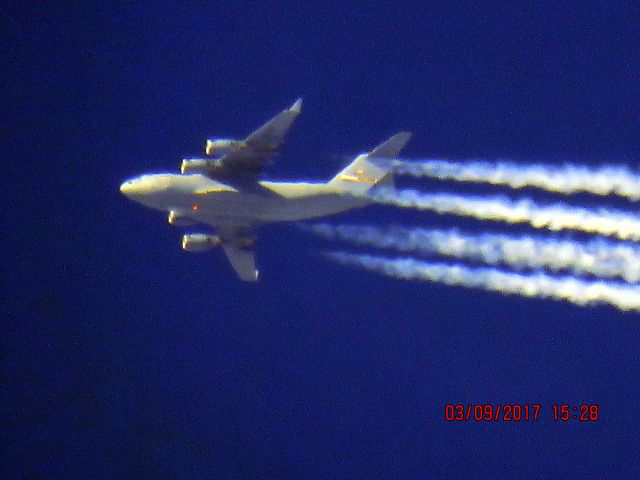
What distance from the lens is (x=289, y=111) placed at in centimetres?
2628

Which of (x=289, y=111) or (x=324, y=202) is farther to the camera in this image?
(x=324, y=202)

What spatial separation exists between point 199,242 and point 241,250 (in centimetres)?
157

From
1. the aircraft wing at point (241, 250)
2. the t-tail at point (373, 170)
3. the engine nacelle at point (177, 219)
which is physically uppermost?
the t-tail at point (373, 170)

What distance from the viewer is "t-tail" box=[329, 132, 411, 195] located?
2872 cm

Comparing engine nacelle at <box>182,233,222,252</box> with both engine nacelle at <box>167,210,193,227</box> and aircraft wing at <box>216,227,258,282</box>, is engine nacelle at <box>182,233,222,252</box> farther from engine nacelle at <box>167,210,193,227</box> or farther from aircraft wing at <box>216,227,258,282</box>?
engine nacelle at <box>167,210,193,227</box>

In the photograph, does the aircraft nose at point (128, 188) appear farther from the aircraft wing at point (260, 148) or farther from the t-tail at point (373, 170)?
the t-tail at point (373, 170)

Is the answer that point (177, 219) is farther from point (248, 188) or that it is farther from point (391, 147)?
point (391, 147)

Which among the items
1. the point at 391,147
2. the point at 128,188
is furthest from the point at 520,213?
the point at 128,188

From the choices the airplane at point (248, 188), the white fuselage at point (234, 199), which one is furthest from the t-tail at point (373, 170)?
the white fuselage at point (234, 199)

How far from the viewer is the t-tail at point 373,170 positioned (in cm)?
2872

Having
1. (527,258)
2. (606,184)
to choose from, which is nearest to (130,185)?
(527,258)

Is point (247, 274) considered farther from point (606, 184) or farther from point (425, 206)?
point (606, 184)

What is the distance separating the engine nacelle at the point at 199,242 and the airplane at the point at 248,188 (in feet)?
0.11

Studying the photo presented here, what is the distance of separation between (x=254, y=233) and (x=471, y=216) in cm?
737
